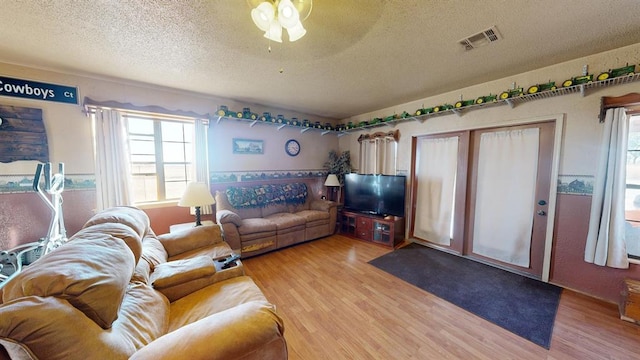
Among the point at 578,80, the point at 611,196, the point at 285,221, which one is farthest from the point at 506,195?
the point at 285,221

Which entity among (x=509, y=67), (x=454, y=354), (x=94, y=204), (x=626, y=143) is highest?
(x=509, y=67)

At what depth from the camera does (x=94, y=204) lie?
271cm

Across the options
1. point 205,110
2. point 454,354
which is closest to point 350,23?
point 454,354

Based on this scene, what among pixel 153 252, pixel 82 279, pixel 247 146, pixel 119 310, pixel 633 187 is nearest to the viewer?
pixel 82 279

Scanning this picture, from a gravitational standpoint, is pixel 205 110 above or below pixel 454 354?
above

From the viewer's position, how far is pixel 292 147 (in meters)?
4.40

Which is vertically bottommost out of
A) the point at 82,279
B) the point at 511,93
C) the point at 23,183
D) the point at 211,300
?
the point at 211,300

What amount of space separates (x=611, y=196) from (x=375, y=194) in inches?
101

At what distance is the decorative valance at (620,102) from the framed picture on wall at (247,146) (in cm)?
428

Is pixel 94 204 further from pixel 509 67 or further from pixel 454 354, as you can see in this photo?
pixel 509 67

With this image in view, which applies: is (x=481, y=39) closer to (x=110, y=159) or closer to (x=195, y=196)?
(x=195, y=196)

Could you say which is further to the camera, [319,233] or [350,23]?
[319,233]

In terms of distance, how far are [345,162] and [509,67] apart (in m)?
2.90

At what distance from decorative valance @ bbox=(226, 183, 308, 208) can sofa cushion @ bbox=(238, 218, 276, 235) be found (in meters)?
0.37
